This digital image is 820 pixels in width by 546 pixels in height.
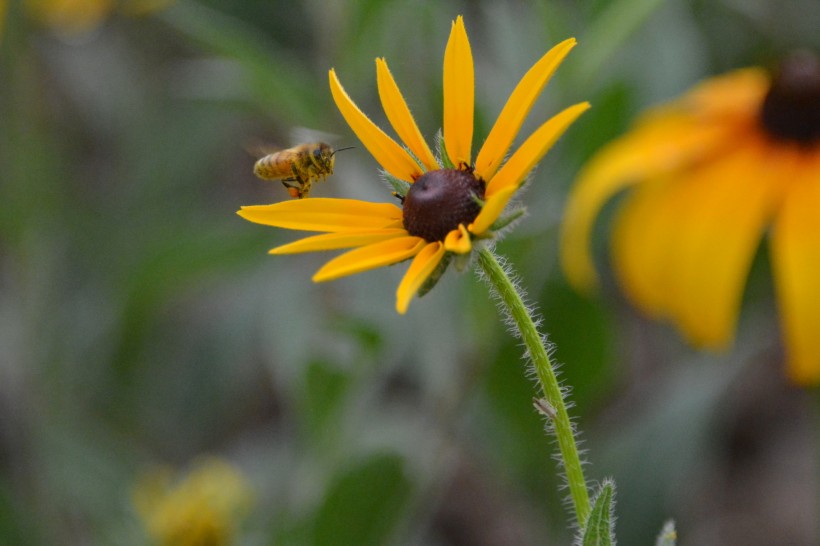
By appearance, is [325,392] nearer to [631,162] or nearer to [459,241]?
[631,162]

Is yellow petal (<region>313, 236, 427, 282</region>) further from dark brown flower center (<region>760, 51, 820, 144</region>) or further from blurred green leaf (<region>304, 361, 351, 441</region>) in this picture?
dark brown flower center (<region>760, 51, 820, 144</region>)

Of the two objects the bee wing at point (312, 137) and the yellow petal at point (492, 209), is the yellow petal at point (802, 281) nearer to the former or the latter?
the bee wing at point (312, 137)

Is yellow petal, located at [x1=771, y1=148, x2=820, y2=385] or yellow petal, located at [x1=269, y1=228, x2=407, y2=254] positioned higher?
yellow petal, located at [x1=269, y1=228, x2=407, y2=254]

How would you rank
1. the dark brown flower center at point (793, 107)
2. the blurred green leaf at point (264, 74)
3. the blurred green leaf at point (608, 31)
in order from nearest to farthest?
the blurred green leaf at point (608, 31)
the blurred green leaf at point (264, 74)
the dark brown flower center at point (793, 107)

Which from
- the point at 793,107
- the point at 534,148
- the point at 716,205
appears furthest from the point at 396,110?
the point at 793,107

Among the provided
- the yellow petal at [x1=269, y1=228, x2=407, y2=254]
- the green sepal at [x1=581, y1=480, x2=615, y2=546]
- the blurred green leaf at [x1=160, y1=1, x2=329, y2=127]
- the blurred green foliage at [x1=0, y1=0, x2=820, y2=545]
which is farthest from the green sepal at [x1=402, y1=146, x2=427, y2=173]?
the blurred green leaf at [x1=160, y1=1, x2=329, y2=127]

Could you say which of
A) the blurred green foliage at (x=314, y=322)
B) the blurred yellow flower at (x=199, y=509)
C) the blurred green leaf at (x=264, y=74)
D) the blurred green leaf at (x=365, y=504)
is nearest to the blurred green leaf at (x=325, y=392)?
the blurred green foliage at (x=314, y=322)

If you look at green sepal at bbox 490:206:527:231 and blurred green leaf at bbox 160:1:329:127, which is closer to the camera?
green sepal at bbox 490:206:527:231
